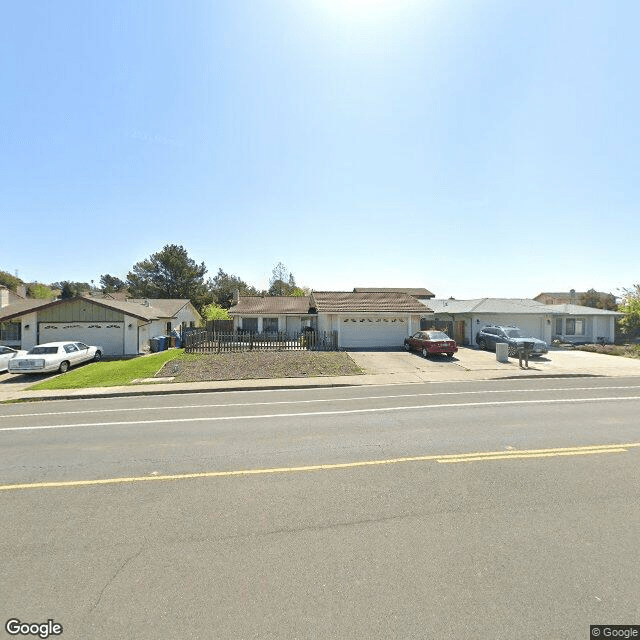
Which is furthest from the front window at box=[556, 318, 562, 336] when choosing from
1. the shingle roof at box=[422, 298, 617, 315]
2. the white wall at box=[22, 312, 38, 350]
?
the white wall at box=[22, 312, 38, 350]

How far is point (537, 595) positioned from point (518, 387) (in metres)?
12.1

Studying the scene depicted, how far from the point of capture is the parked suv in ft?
71.0

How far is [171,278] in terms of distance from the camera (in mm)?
62062

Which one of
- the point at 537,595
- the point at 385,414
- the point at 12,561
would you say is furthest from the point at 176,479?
the point at 385,414

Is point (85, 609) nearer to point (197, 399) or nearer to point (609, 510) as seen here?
point (609, 510)

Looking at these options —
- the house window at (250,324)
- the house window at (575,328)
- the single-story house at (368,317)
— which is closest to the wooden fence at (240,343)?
the single-story house at (368,317)

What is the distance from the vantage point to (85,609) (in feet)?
9.63

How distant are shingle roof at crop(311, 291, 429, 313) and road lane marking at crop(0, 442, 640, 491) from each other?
19.6 m

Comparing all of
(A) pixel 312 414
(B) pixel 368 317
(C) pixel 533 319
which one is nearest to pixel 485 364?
(B) pixel 368 317

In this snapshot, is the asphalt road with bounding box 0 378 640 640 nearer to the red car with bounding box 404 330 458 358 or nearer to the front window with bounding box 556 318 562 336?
the red car with bounding box 404 330 458 358

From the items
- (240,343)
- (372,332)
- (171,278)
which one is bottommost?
(240,343)

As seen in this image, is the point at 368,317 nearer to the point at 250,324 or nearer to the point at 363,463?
the point at 250,324

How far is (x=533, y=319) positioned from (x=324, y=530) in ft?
101

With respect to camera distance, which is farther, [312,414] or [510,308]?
[510,308]
